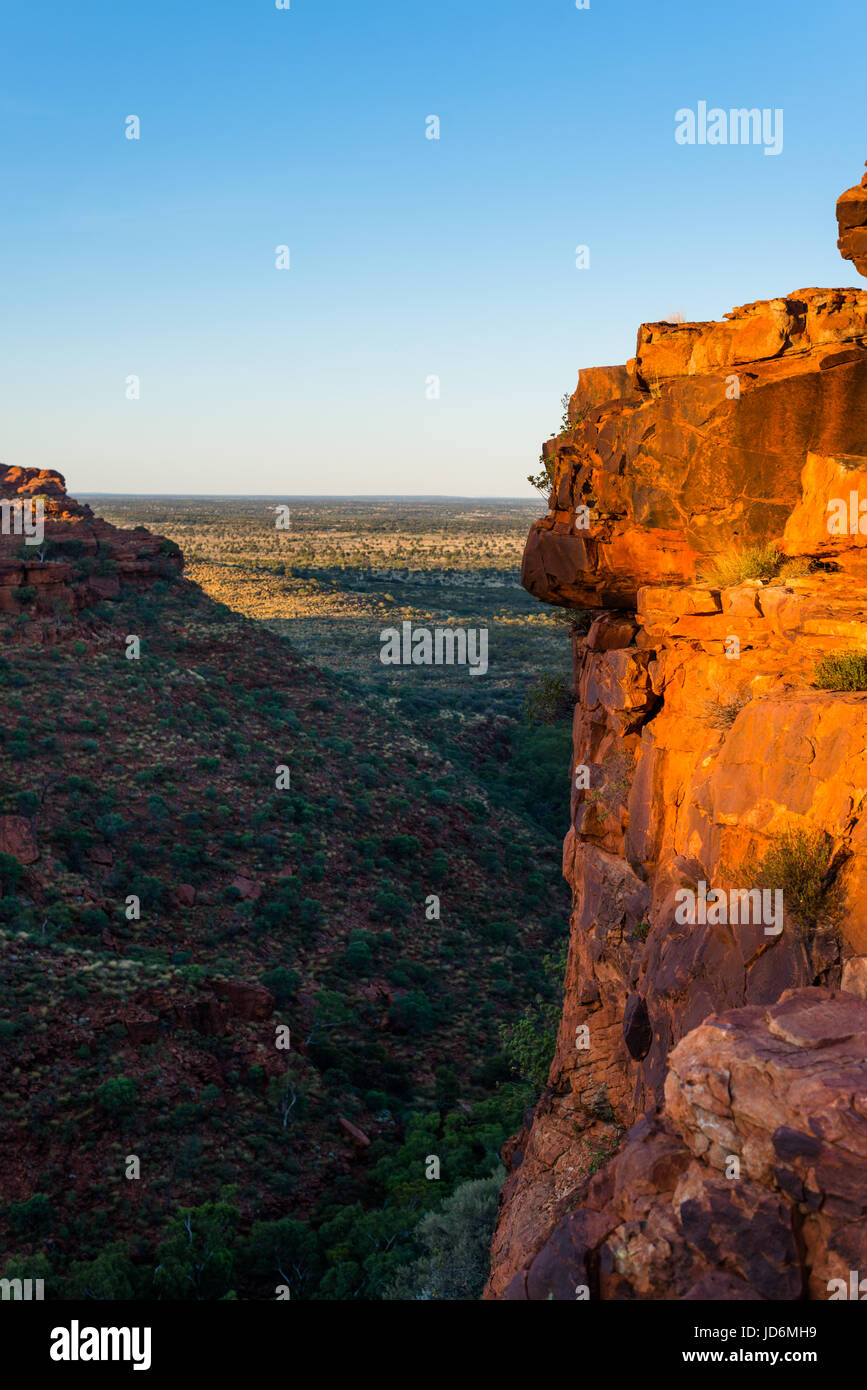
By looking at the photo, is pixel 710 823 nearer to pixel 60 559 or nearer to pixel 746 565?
pixel 746 565

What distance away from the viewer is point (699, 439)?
12305 mm

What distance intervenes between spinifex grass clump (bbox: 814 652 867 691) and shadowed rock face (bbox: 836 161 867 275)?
5507 millimetres

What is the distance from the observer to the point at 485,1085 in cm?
2434

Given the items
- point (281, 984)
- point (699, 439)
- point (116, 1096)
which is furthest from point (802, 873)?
point (281, 984)

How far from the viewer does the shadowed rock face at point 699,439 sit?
11.5 meters

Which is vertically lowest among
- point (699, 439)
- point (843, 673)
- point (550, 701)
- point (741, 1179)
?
point (741, 1179)

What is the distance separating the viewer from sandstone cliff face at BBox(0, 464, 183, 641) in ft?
119

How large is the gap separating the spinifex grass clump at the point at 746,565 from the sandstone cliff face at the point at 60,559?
30353 millimetres

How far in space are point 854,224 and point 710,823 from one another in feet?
25.4

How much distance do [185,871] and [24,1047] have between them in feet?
28.2

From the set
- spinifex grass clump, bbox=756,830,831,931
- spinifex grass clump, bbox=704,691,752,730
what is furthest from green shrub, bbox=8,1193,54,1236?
spinifex grass clump, bbox=756,830,831,931
